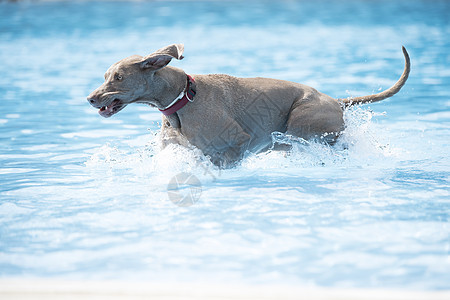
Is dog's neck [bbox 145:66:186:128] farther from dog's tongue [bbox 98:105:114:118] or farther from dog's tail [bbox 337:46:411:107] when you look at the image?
dog's tail [bbox 337:46:411:107]

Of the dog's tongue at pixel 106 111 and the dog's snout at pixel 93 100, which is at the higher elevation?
the dog's snout at pixel 93 100

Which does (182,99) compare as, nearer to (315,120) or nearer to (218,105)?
(218,105)

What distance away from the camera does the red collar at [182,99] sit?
15.7 ft

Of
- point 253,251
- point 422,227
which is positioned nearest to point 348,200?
point 422,227

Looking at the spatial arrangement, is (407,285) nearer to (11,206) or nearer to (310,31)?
(11,206)

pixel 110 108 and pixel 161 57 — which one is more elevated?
pixel 161 57

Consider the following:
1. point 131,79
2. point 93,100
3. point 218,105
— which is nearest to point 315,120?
point 218,105

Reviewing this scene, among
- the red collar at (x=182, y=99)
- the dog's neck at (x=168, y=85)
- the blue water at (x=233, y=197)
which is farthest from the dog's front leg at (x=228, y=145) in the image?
the dog's neck at (x=168, y=85)

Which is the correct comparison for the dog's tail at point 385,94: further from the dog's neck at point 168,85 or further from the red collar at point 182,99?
the dog's neck at point 168,85

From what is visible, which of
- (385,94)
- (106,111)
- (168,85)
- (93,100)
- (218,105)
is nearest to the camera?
(93,100)

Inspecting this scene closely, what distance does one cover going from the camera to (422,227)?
3.70 metres

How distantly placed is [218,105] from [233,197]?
3.07ft

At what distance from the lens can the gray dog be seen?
459 centimetres

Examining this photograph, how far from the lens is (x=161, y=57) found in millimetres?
4527
